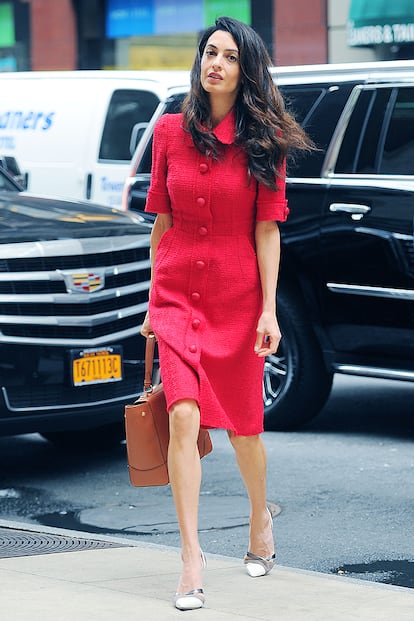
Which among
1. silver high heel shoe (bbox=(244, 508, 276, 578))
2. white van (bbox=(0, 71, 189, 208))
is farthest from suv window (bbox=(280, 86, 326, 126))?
white van (bbox=(0, 71, 189, 208))

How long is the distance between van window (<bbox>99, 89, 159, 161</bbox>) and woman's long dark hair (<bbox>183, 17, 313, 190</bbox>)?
793 centimetres

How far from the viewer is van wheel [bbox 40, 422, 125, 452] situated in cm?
824

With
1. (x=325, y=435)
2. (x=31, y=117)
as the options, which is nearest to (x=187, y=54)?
(x=31, y=117)

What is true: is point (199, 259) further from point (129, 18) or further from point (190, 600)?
point (129, 18)

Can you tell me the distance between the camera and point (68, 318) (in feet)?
23.9

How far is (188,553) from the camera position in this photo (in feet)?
16.2

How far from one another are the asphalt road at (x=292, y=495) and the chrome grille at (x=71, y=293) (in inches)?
30.6

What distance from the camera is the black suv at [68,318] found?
7.08m

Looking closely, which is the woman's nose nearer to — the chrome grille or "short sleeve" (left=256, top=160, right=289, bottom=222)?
→ "short sleeve" (left=256, top=160, right=289, bottom=222)

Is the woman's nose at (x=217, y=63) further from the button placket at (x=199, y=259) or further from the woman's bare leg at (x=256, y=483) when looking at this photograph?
the woman's bare leg at (x=256, y=483)

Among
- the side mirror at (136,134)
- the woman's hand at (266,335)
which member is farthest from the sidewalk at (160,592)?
the side mirror at (136,134)

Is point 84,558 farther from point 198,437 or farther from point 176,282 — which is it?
point 176,282

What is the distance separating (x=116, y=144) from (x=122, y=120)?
22 cm

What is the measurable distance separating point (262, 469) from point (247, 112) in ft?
4.17
